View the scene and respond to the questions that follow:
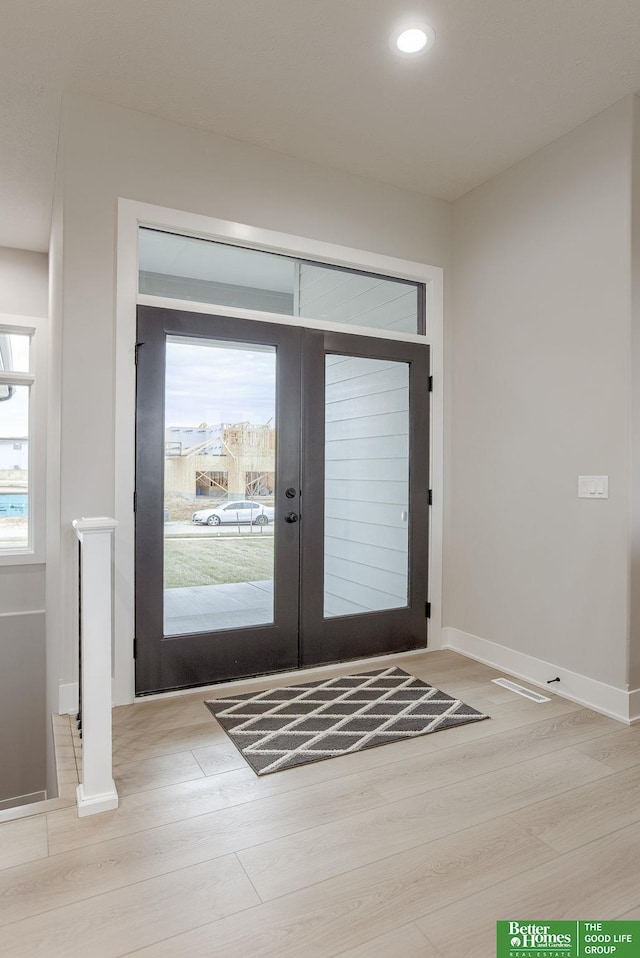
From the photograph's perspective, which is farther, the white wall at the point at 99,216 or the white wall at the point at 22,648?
the white wall at the point at 22,648

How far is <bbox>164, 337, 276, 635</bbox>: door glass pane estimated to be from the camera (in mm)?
3053

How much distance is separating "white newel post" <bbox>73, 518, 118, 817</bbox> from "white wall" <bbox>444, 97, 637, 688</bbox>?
7.24ft

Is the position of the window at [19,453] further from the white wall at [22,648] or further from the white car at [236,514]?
the white car at [236,514]

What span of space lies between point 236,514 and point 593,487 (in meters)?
1.80

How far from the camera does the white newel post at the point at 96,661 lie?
2023 mm

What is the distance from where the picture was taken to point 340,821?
1963 millimetres

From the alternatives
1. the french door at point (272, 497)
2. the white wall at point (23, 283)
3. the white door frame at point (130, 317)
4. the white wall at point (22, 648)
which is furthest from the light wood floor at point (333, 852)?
the white wall at point (23, 283)

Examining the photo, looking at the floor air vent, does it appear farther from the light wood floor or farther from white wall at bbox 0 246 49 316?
white wall at bbox 0 246 49 316

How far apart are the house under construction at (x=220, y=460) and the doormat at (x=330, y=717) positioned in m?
1.05

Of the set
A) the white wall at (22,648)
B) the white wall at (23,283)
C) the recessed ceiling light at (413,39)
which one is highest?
the recessed ceiling light at (413,39)

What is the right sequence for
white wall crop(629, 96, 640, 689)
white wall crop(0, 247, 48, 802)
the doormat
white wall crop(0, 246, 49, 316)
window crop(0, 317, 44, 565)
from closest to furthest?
the doormat < white wall crop(629, 96, 640, 689) < white wall crop(0, 247, 48, 802) < white wall crop(0, 246, 49, 316) < window crop(0, 317, 44, 565)

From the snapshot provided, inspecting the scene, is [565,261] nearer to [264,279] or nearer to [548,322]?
[548,322]

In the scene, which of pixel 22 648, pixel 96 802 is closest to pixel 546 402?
pixel 96 802

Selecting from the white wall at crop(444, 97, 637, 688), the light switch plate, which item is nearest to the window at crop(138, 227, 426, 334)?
the white wall at crop(444, 97, 637, 688)
